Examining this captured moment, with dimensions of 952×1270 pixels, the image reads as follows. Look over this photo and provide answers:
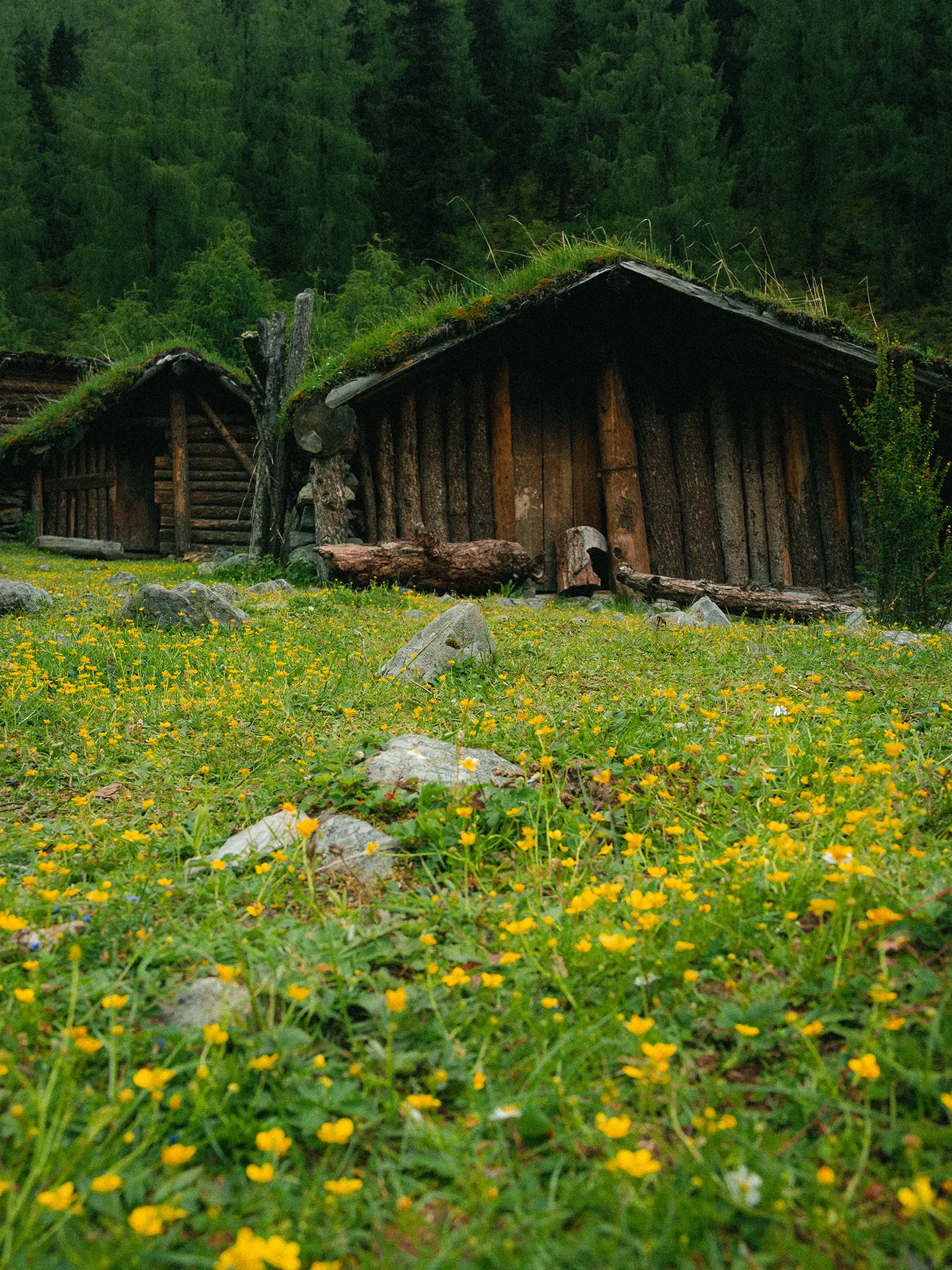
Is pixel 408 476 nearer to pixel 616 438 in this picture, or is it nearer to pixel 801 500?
pixel 616 438

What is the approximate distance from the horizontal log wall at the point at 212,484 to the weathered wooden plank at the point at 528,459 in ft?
30.6

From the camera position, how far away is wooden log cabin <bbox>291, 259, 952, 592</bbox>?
9617mm

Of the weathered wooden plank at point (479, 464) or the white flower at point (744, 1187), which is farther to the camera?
the weathered wooden plank at point (479, 464)

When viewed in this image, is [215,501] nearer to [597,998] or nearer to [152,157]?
[597,998]

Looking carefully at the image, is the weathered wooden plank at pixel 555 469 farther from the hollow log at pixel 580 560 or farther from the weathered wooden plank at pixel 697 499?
the weathered wooden plank at pixel 697 499

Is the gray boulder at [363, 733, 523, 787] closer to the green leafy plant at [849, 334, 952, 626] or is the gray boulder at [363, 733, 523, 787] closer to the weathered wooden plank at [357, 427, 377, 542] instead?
the green leafy plant at [849, 334, 952, 626]

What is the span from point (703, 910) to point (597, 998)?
364 mm

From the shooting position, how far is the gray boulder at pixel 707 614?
690cm

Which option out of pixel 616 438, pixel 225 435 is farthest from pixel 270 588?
pixel 225 435

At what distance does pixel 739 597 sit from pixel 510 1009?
23.5 feet

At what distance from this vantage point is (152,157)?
3084 cm

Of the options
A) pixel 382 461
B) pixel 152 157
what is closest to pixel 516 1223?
pixel 382 461

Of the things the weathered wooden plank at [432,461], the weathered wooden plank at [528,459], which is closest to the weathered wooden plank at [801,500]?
the weathered wooden plank at [528,459]

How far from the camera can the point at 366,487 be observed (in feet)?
33.3
